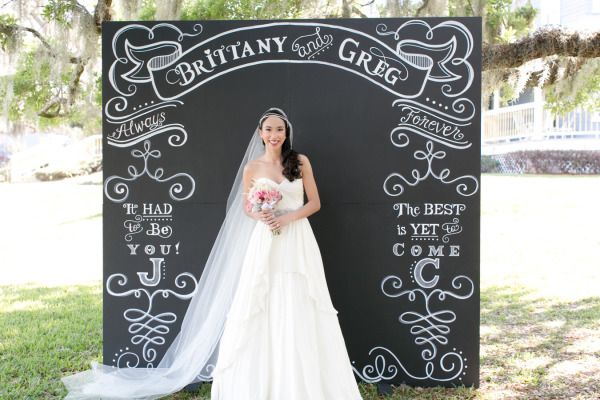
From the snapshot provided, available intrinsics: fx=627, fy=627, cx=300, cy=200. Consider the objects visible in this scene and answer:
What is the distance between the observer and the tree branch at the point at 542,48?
6465mm

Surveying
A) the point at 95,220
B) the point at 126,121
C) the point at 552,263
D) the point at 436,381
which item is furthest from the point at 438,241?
the point at 95,220

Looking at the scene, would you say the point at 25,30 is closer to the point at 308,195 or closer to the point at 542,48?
the point at 308,195

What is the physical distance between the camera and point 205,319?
15.0 feet

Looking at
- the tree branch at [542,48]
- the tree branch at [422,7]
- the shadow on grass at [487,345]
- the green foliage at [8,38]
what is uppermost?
the tree branch at [422,7]

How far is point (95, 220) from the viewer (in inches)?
554

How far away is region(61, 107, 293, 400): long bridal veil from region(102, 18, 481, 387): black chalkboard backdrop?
0.30 m

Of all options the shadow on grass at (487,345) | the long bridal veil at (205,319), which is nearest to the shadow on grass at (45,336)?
the shadow on grass at (487,345)

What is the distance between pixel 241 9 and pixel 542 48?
12.4ft

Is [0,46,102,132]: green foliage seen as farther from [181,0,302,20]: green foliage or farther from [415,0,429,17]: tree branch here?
[415,0,429,17]: tree branch

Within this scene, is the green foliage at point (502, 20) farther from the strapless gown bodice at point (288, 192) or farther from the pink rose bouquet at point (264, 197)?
the pink rose bouquet at point (264, 197)

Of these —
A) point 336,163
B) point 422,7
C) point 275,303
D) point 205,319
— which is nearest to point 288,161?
point 336,163

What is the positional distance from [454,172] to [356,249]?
937 millimetres

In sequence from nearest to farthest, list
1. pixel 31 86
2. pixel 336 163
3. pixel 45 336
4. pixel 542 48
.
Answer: pixel 336 163 → pixel 45 336 → pixel 542 48 → pixel 31 86

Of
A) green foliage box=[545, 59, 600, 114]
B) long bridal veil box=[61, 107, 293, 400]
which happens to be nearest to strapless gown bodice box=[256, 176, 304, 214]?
long bridal veil box=[61, 107, 293, 400]
